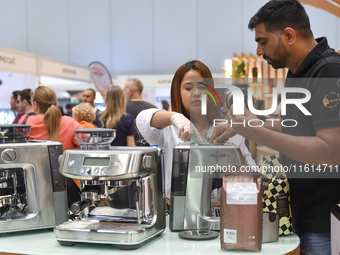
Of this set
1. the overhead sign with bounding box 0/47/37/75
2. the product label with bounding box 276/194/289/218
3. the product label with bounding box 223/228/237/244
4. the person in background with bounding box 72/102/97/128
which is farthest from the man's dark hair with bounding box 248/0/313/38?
the overhead sign with bounding box 0/47/37/75

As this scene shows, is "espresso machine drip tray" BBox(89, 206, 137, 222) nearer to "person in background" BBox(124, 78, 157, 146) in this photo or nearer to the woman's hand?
the woman's hand

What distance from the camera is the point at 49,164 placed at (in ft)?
4.63

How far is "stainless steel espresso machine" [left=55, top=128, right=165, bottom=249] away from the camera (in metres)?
1.14

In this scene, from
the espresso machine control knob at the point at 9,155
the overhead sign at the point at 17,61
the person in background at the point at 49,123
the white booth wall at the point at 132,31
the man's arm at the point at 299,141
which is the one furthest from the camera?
the white booth wall at the point at 132,31

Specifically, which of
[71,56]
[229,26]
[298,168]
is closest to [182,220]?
[298,168]

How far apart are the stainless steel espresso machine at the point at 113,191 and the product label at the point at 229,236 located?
0.25 metres

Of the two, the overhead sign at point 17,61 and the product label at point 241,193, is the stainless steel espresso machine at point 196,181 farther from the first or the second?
the overhead sign at point 17,61

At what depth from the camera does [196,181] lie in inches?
51.4

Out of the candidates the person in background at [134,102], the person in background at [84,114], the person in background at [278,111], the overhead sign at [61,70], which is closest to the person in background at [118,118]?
the person in background at [84,114]

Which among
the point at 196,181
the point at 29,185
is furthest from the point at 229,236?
the point at 29,185

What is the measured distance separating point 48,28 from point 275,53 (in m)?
10.9

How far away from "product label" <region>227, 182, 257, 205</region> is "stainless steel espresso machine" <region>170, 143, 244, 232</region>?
0.20 meters

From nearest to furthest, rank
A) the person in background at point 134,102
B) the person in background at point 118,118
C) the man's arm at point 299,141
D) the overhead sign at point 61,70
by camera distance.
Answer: the man's arm at point 299,141 < the person in background at point 118,118 < the person in background at point 134,102 < the overhead sign at point 61,70

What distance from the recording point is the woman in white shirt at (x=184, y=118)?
1376mm
